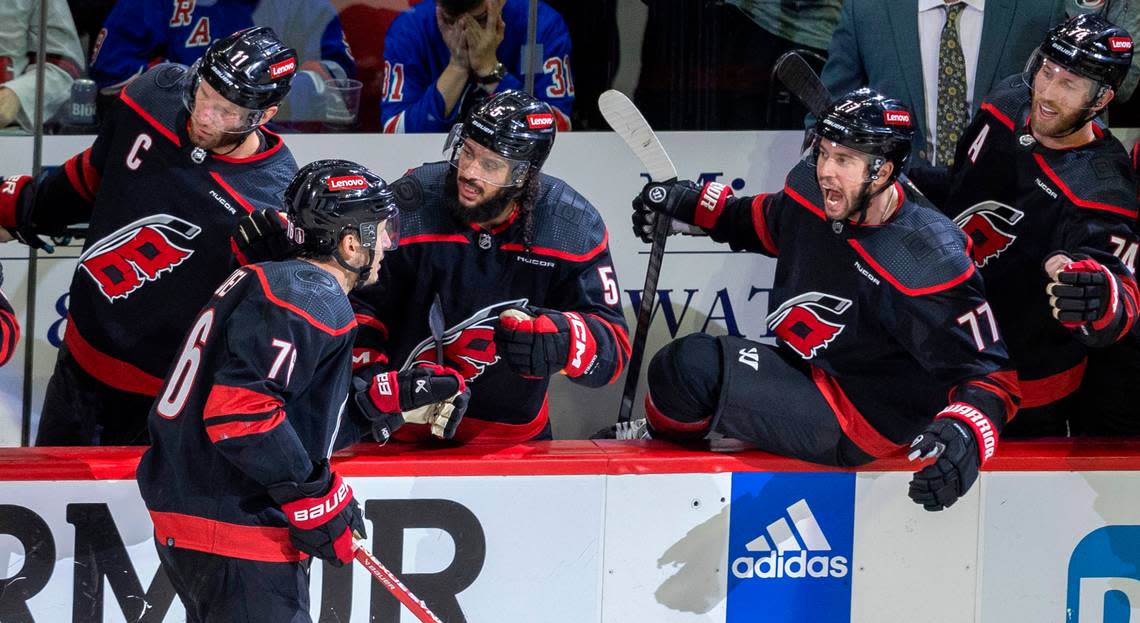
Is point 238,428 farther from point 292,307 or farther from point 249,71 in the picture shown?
point 249,71

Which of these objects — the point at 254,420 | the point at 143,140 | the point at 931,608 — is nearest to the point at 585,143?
the point at 143,140

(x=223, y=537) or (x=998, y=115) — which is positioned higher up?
(x=998, y=115)

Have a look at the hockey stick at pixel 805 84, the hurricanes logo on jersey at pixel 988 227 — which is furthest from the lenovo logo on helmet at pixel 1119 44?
the hockey stick at pixel 805 84

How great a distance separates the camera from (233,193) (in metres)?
3.15

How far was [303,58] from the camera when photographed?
12.6ft

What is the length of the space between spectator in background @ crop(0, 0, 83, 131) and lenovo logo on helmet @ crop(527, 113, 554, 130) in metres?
1.40

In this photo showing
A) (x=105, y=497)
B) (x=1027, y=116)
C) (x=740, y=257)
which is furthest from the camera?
(x=740, y=257)

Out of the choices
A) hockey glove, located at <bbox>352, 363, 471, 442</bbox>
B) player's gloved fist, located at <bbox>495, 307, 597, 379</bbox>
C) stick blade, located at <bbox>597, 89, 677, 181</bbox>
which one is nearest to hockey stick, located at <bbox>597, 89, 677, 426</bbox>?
stick blade, located at <bbox>597, 89, 677, 181</bbox>

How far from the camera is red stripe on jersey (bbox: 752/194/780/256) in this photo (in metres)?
3.43

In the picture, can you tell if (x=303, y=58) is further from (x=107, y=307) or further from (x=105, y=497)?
(x=105, y=497)

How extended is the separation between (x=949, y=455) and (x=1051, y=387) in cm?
65

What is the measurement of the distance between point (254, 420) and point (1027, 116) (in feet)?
6.61

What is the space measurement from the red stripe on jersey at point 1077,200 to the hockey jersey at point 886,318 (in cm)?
33

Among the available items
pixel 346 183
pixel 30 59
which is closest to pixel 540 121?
pixel 346 183
